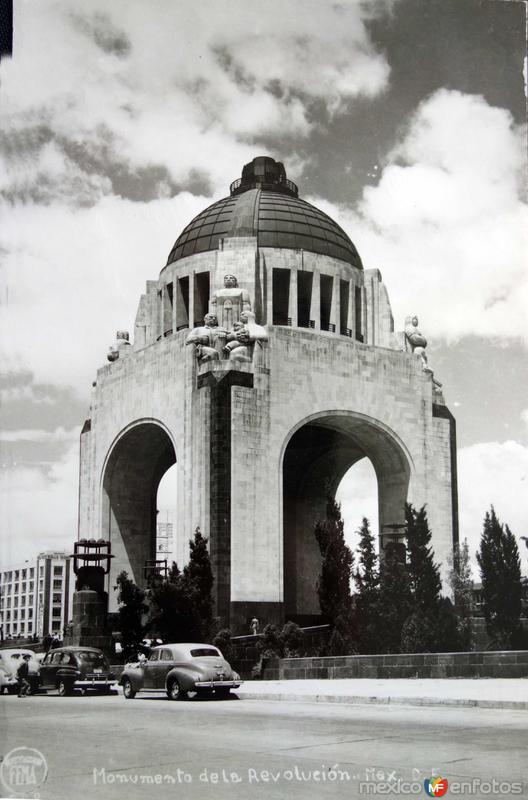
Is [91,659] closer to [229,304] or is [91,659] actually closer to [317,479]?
[229,304]

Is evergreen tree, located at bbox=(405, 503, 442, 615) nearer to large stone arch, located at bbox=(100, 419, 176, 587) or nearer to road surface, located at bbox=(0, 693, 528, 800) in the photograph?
large stone arch, located at bbox=(100, 419, 176, 587)

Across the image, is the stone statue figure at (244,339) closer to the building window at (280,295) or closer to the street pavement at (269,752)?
the building window at (280,295)

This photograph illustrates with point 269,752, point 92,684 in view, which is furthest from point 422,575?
point 269,752

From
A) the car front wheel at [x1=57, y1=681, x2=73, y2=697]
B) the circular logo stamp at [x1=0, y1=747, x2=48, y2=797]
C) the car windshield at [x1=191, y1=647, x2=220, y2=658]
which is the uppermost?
the car windshield at [x1=191, y1=647, x2=220, y2=658]

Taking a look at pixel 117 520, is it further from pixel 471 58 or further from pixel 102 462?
pixel 471 58

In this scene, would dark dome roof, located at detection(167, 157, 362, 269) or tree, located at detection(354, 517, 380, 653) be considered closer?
tree, located at detection(354, 517, 380, 653)

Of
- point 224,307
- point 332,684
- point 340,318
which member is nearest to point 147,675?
point 332,684

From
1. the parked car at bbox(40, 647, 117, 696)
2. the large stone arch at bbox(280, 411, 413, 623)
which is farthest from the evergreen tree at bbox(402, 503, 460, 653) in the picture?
the parked car at bbox(40, 647, 117, 696)
